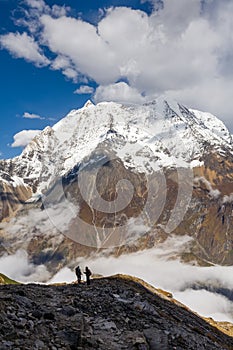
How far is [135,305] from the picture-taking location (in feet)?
112

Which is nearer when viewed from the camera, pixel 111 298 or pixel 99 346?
Answer: pixel 99 346

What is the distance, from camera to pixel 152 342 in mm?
25375

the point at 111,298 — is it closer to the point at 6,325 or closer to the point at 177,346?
the point at 177,346

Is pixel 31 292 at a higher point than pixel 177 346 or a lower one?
higher

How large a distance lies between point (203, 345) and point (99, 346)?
37.4ft

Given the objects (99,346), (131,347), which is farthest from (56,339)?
(131,347)

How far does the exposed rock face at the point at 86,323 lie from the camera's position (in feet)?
72.3

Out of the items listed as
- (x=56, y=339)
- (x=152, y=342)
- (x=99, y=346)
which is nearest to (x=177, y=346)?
(x=152, y=342)

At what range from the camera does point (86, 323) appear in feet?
87.2

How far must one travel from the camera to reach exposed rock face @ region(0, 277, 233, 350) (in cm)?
2205

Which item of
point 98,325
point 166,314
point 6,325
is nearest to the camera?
point 6,325

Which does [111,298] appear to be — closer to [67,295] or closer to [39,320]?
[67,295]

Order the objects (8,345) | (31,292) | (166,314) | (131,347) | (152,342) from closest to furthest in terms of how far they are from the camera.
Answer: (8,345)
(131,347)
(152,342)
(31,292)
(166,314)

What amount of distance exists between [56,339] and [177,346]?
846 cm
